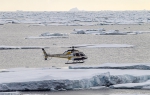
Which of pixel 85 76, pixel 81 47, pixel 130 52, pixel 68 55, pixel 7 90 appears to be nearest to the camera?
pixel 7 90

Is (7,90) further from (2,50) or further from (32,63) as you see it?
(2,50)

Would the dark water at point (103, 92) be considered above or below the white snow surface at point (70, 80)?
below

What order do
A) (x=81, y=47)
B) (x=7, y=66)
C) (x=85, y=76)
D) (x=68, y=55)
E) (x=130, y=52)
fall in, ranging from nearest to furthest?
(x=85, y=76), (x=7, y=66), (x=68, y=55), (x=130, y=52), (x=81, y=47)

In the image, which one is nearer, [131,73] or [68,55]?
[131,73]

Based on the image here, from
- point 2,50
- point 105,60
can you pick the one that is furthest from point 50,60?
point 2,50

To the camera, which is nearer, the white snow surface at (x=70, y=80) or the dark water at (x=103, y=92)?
the dark water at (x=103, y=92)

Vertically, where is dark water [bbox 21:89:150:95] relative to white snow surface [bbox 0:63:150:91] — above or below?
below

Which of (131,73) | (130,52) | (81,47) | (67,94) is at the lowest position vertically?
(67,94)

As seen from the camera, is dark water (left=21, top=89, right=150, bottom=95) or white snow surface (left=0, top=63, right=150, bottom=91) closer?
dark water (left=21, top=89, right=150, bottom=95)
